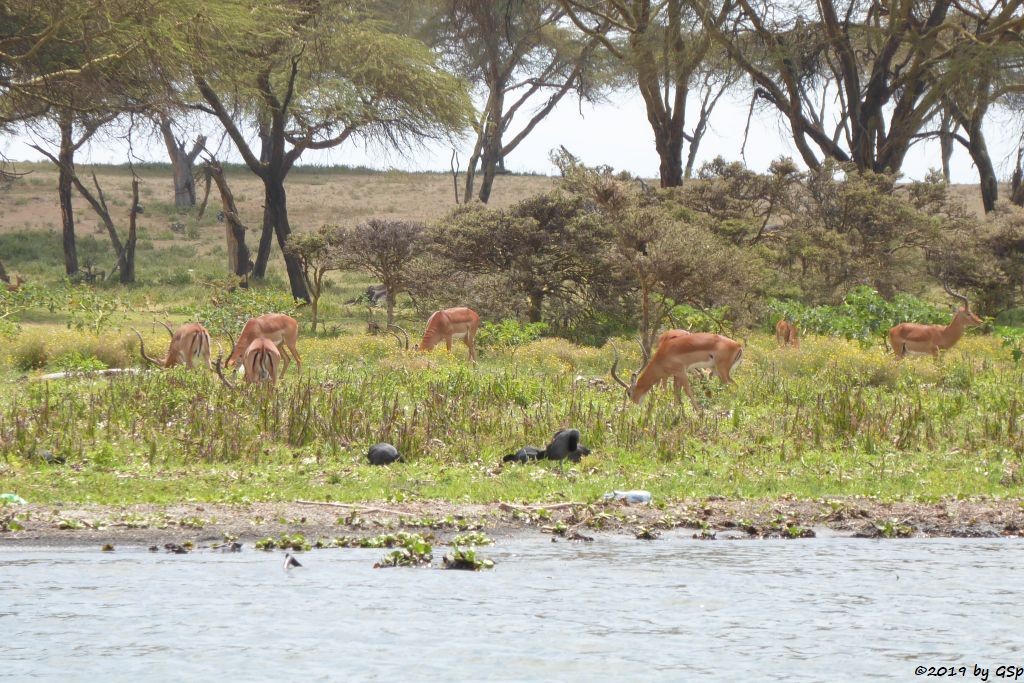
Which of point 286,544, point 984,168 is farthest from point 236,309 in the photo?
point 984,168

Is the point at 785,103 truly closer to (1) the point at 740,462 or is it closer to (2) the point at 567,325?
(2) the point at 567,325

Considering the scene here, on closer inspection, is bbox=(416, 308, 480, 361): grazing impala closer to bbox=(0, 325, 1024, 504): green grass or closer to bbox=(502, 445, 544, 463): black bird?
bbox=(0, 325, 1024, 504): green grass

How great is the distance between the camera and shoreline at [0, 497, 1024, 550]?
8938mm

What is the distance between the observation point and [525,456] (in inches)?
452

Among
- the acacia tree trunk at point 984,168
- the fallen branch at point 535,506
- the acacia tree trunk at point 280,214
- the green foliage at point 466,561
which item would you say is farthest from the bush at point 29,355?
the acacia tree trunk at point 984,168

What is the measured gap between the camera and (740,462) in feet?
37.4

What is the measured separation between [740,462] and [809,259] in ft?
57.6

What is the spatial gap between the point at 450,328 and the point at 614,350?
20.4 ft

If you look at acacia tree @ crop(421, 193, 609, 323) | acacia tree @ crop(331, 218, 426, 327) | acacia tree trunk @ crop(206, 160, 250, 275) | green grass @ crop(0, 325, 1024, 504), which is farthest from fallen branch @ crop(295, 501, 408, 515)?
acacia tree trunk @ crop(206, 160, 250, 275)

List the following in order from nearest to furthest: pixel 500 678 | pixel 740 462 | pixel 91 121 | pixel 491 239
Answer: pixel 500 678 < pixel 740 462 < pixel 491 239 < pixel 91 121

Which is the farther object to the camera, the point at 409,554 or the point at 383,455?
the point at 383,455

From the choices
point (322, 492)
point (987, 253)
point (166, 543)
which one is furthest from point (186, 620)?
point (987, 253)

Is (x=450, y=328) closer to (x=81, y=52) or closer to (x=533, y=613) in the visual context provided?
(x=81, y=52)

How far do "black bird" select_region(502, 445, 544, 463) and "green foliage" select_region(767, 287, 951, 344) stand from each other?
38.6 ft
